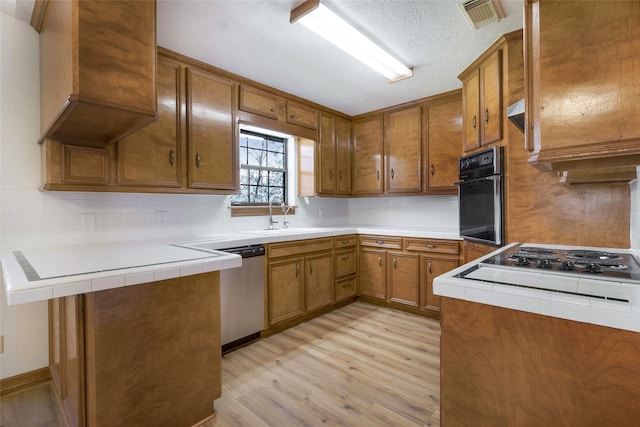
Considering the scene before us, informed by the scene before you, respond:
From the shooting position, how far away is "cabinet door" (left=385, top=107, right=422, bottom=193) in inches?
140

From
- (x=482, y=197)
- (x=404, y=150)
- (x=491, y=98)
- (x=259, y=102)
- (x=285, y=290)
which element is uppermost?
(x=259, y=102)

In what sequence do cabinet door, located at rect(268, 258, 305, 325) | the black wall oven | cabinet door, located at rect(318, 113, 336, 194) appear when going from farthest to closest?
cabinet door, located at rect(318, 113, 336, 194)
cabinet door, located at rect(268, 258, 305, 325)
the black wall oven

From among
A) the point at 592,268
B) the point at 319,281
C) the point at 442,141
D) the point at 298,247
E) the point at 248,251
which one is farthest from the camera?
the point at 442,141

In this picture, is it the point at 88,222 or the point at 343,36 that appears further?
the point at 88,222

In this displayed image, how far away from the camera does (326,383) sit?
203cm

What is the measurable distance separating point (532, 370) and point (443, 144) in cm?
287

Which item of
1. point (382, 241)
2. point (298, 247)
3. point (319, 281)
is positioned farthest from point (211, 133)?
point (382, 241)

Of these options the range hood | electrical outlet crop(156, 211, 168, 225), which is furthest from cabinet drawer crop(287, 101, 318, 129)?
the range hood

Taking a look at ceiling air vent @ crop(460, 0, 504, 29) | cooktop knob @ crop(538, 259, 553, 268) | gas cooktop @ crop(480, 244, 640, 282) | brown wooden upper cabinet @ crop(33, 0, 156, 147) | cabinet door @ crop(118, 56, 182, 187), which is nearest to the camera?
gas cooktop @ crop(480, 244, 640, 282)

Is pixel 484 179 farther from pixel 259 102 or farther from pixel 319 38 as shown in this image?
pixel 259 102

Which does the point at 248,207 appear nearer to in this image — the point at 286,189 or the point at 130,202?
the point at 286,189

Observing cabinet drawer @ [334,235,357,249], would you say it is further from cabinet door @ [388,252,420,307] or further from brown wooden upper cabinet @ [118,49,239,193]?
brown wooden upper cabinet @ [118,49,239,193]

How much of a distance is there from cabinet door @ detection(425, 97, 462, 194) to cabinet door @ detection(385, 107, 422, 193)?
0.11 meters

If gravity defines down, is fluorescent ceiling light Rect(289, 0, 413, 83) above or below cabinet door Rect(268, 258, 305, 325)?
above
